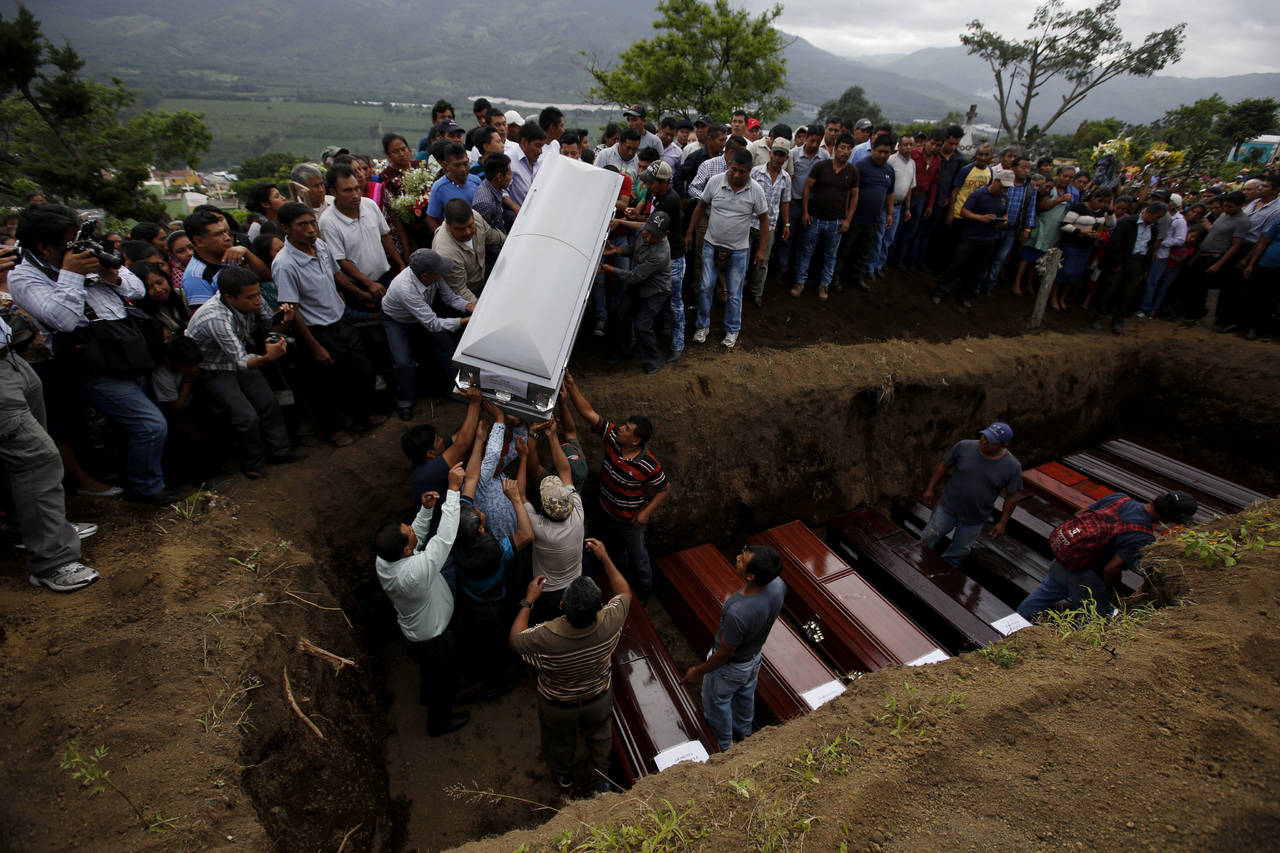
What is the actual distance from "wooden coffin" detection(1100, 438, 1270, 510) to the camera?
1123cm

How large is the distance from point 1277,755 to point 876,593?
268 cm

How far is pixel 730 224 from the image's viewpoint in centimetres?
584

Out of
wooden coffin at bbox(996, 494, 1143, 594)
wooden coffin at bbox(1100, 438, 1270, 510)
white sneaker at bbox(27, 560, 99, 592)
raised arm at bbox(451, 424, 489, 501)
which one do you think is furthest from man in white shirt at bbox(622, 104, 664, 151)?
wooden coffin at bbox(1100, 438, 1270, 510)

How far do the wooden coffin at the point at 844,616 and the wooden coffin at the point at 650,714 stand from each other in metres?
1.38

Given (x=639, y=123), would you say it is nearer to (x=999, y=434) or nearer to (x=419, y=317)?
(x=419, y=317)

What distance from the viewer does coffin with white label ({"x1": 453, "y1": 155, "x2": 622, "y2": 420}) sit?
3.48 meters

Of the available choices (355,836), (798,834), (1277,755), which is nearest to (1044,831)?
(798,834)

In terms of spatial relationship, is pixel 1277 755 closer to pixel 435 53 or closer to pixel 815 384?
pixel 815 384

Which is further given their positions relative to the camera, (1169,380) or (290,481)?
(1169,380)

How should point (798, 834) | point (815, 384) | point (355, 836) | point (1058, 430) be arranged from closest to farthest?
point (798, 834) → point (355, 836) → point (815, 384) → point (1058, 430)

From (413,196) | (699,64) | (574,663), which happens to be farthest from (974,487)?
(699,64)

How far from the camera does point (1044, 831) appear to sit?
2375mm

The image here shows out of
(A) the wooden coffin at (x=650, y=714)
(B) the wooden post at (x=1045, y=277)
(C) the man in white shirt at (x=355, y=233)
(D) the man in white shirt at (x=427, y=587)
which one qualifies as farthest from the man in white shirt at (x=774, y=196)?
(D) the man in white shirt at (x=427, y=587)

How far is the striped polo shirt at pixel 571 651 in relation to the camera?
3.15 m
